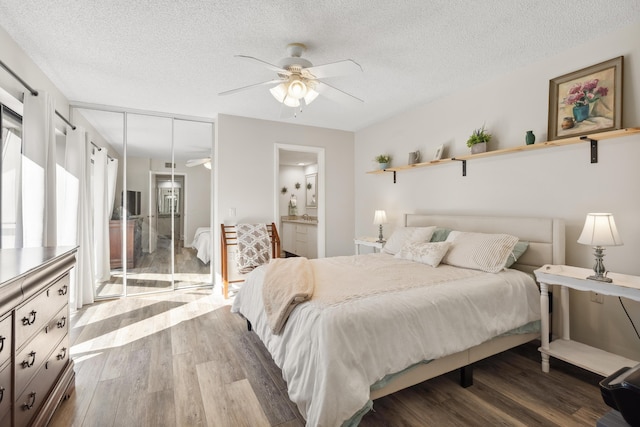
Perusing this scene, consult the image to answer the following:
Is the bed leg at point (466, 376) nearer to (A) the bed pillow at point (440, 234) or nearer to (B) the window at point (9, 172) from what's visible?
(A) the bed pillow at point (440, 234)

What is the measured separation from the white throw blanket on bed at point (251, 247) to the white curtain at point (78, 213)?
1744mm

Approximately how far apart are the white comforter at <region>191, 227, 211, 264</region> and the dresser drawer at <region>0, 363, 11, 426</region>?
325 cm

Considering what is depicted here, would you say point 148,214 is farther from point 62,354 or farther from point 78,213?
point 62,354

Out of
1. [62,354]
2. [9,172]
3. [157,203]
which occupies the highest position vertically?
[9,172]

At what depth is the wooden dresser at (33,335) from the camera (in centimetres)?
119

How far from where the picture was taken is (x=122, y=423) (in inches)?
66.7

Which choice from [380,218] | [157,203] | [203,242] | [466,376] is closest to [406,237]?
[380,218]

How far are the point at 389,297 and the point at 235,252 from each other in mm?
2865

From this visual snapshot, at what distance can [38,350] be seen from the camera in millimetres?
1496

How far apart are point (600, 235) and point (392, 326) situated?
5.12ft

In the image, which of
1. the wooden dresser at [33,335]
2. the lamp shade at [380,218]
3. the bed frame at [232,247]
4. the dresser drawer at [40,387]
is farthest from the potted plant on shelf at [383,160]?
the dresser drawer at [40,387]

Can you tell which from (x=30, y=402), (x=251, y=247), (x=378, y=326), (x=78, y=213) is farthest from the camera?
(x=251, y=247)

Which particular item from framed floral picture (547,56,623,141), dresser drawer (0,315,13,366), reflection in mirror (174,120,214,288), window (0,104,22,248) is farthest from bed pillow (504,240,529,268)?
window (0,104,22,248)

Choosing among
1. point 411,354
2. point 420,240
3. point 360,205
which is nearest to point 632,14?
point 420,240
